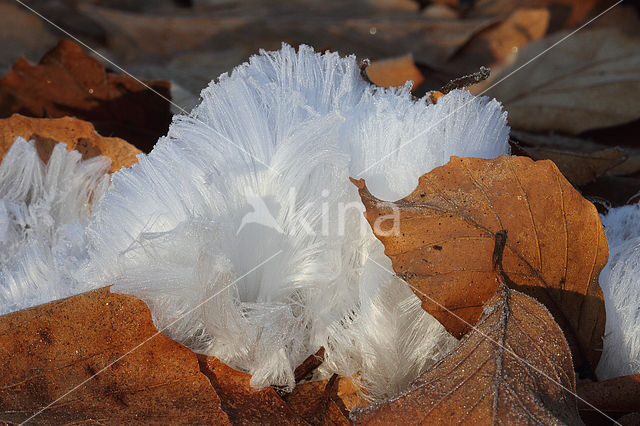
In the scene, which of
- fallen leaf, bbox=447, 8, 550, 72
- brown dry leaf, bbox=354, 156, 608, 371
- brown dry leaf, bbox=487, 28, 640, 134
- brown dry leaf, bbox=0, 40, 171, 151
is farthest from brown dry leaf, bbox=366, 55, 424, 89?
brown dry leaf, bbox=354, 156, 608, 371

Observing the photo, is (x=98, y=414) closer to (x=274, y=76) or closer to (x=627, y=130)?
(x=274, y=76)

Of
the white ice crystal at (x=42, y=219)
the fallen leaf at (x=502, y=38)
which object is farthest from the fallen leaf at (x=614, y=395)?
the fallen leaf at (x=502, y=38)

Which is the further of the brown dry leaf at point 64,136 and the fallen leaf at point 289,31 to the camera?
the fallen leaf at point 289,31

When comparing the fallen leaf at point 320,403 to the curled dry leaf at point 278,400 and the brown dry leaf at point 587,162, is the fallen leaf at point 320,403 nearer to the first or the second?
the curled dry leaf at point 278,400

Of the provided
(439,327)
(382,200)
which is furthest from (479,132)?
(439,327)

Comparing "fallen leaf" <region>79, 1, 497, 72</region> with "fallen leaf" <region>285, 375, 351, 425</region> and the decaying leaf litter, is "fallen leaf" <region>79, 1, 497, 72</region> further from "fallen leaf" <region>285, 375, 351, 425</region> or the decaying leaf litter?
"fallen leaf" <region>285, 375, 351, 425</region>

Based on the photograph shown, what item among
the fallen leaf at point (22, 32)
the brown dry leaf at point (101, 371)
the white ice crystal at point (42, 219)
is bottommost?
the brown dry leaf at point (101, 371)
